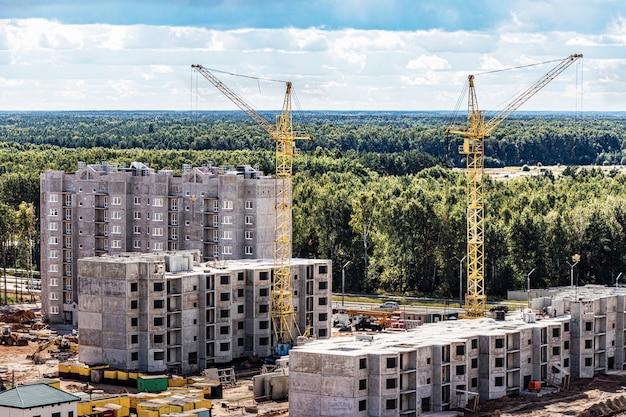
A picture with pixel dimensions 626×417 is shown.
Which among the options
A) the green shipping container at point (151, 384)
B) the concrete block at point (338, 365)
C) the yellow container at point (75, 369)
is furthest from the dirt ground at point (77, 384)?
the concrete block at point (338, 365)

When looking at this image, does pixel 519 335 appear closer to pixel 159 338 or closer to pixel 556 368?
pixel 556 368

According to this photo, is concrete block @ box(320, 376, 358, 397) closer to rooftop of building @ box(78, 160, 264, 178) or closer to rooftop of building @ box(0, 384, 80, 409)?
rooftop of building @ box(0, 384, 80, 409)

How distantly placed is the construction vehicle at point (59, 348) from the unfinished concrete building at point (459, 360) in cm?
3028

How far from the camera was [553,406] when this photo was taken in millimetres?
97000

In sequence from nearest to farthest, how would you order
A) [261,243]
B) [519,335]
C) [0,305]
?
[519,335] < [261,243] < [0,305]

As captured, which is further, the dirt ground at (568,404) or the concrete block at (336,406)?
the dirt ground at (568,404)

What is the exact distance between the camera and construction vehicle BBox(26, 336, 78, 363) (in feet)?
384

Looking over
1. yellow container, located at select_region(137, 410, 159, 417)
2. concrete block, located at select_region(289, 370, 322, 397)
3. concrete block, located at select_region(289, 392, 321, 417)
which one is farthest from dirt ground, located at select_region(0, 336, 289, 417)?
yellow container, located at select_region(137, 410, 159, 417)

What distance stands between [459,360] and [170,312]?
25.7m

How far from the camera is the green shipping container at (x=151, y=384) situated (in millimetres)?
100062

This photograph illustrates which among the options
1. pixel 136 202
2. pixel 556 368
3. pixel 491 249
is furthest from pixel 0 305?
pixel 556 368

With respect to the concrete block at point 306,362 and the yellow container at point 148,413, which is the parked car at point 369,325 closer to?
the concrete block at point 306,362

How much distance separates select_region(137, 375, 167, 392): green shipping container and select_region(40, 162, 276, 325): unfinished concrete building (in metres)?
33.9

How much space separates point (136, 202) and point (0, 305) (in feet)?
78.3
